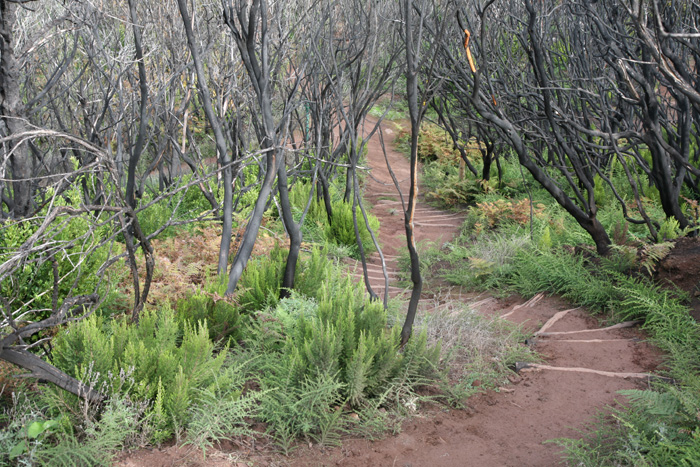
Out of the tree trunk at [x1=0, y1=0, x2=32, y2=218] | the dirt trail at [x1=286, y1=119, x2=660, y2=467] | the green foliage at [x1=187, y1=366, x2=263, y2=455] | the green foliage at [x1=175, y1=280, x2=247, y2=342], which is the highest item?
Result: the tree trunk at [x1=0, y1=0, x2=32, y2=218]

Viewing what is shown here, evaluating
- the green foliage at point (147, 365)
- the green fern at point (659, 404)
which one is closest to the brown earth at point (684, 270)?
the green fern at point (659, 404)

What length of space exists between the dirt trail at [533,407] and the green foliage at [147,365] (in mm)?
611

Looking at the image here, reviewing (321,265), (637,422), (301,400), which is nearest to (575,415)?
(637,422)

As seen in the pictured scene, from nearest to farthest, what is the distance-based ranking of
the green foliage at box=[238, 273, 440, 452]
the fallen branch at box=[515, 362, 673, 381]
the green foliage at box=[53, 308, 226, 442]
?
1. the green foliage at box=[53, 308, 226, 442]
2. the green foliage at box=[238, 273, 440, 452]
3. the fallen branch at box=[515, 362, 673, 381]

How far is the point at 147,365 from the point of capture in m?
2.72

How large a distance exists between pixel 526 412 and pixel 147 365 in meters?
2.07

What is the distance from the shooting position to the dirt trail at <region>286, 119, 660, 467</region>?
274 cm

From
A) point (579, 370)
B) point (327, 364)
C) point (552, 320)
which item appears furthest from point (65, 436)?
point (552, 320)

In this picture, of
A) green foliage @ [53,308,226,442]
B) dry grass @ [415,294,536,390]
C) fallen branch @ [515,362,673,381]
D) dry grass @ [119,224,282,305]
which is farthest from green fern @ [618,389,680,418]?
dry grass @ [119,224,282,305]

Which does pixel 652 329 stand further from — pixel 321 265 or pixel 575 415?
pixel 321 265

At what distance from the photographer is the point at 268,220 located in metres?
6.80

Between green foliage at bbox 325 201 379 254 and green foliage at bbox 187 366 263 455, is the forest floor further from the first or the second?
green foliage at bbox 325 201 379 254

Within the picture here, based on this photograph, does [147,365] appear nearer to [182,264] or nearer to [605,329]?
[182,264]

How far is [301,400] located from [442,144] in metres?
10.3
